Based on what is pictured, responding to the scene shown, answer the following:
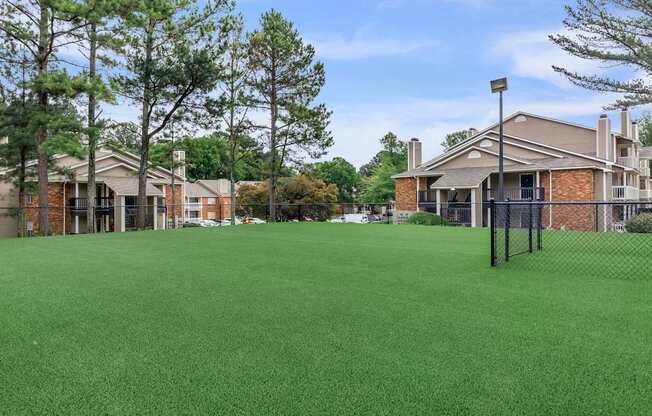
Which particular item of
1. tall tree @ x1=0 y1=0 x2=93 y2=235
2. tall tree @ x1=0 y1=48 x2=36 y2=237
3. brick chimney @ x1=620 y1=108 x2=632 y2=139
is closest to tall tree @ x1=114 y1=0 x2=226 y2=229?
tall tree @ x1=0 y1=0 x2=93 y2=235

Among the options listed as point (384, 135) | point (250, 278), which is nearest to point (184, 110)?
point (250, 278)

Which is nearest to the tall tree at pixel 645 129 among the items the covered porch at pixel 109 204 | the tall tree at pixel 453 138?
the tall tree at pixel 453 138

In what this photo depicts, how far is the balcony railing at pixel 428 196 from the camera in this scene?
80.4 ft

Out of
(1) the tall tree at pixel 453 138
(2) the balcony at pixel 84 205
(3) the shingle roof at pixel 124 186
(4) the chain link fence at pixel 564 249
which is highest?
(1) the tall tree at pixel 453 138

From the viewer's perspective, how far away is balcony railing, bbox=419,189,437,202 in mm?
24497

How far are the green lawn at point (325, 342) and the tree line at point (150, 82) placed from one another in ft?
35.5

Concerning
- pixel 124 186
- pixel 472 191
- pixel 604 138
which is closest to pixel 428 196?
pixel 472 191

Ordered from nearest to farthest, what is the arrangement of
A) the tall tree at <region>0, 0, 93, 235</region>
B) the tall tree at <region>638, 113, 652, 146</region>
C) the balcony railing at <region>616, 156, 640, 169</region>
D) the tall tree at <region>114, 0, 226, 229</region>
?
the tall tree at <region>0, 0, 93, 235</region> → the tall tree at <region>114, 0, 226, 229</region> → the balcony railing at <region>616, 156, 640, 169</region> → the tall tree at <region>638, 113, 652, 146</region>

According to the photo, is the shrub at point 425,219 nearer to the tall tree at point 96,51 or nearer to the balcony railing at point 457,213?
the balcony railing at point 457,213

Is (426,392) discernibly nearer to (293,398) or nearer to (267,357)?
(293,398)

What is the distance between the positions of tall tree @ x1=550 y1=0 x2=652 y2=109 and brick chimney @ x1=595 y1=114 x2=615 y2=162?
42.8ft

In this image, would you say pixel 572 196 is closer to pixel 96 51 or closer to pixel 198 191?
pixel 96 51

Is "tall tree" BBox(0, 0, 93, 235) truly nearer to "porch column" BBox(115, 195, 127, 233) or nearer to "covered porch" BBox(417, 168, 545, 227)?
"porch column" BBox(115, 195, 127, 233)

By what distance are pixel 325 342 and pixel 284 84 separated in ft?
69.0
